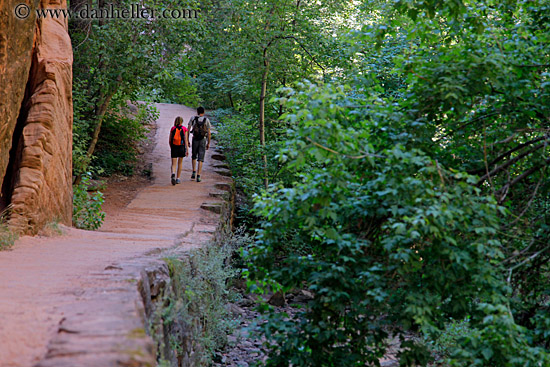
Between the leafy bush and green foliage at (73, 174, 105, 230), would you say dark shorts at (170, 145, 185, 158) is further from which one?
the leafy bush

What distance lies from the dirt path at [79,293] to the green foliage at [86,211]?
0.22m

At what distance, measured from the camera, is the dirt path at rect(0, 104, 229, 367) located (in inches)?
112

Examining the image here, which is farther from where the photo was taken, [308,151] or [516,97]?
[516,97]

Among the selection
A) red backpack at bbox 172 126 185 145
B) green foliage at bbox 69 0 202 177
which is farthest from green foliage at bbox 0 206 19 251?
red backpack at bbox 172 126 185 145

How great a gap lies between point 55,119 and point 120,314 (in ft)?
18.8

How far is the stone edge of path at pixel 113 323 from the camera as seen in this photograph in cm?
272

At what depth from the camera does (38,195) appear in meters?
7.41

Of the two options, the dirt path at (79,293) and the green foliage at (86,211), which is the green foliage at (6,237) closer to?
the dirt path at (79,293)

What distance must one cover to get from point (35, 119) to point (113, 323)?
5.71 meters

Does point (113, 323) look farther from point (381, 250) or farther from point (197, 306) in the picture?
point (197, 306)

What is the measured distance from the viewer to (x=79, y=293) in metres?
3.96

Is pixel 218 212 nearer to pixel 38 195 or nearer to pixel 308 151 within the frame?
pixel 38 195

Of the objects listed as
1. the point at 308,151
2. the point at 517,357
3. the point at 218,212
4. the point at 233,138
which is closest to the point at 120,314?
the point at 308,151

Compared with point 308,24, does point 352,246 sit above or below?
below
